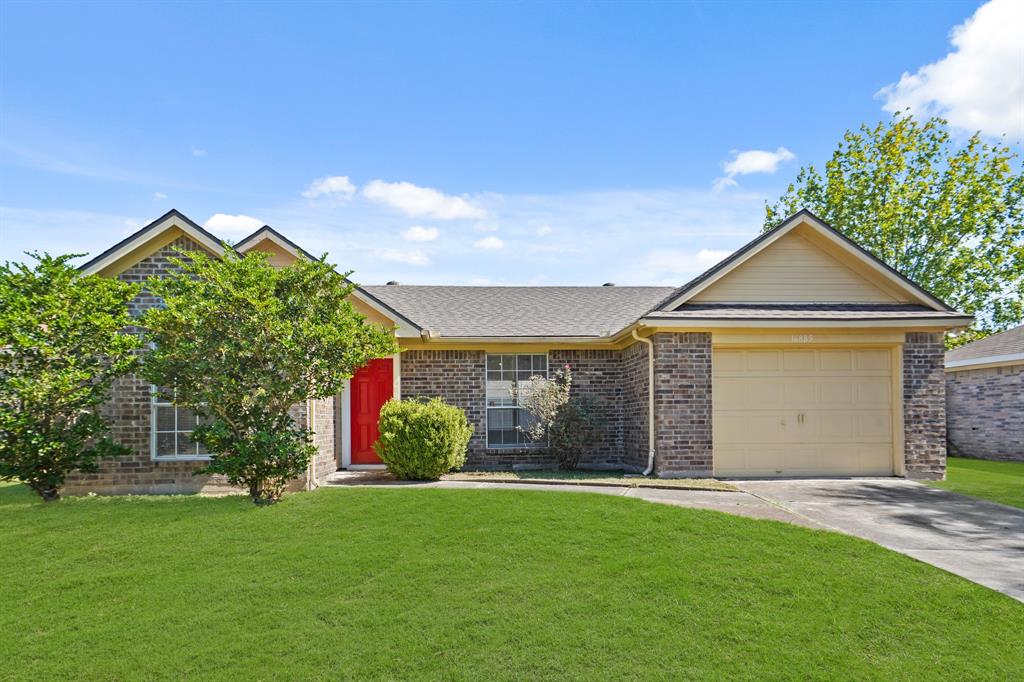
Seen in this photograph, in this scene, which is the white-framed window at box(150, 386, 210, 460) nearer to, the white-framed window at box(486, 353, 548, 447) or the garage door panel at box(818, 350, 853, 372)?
the white-framed window at box(486, 353, 548, 447)

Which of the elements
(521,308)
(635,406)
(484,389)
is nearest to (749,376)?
(635,406)

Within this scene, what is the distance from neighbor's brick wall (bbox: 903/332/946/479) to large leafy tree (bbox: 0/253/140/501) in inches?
540

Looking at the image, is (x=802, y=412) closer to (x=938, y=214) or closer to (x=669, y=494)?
(x=669, y=494)

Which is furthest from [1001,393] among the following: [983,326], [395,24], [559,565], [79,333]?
[79,333]

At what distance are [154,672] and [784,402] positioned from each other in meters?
11.1

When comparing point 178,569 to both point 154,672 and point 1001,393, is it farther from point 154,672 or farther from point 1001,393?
point 1001,393

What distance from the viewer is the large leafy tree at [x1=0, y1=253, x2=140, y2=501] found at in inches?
354

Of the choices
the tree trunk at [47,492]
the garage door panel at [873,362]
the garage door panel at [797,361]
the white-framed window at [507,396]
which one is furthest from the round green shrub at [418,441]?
the garage door panel at [873,362]

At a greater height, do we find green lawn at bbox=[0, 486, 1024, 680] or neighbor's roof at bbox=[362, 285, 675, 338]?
neighbor's roof at bbox=[362, 285, 675, 338]

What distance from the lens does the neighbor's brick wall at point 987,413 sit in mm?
17109

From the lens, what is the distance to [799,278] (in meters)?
13.0

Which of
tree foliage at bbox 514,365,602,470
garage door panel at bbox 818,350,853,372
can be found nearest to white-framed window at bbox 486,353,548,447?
tree foliage at bbox 514,365,602,470

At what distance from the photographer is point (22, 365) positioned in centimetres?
917

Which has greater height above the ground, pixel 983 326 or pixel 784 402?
pixel 983 326
